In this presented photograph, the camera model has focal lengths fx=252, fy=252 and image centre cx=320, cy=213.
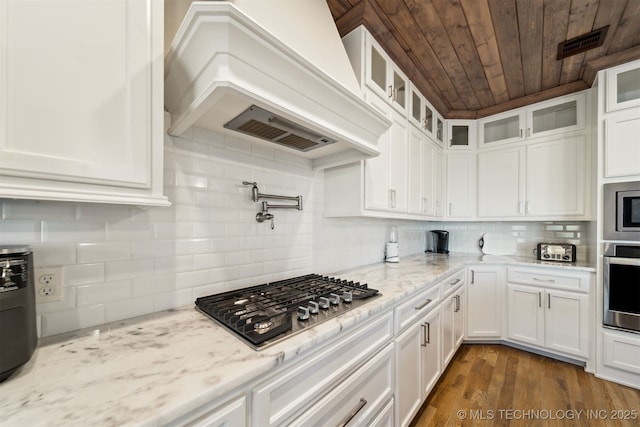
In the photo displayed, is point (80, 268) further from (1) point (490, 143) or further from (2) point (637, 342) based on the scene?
(1) point (490, 143)

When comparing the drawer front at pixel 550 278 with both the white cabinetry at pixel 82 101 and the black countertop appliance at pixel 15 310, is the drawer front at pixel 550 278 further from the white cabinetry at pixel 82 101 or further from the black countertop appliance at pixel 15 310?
the black countertop appliance at pixel 15 310

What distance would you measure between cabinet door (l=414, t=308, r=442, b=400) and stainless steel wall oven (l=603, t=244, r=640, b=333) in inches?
54.8

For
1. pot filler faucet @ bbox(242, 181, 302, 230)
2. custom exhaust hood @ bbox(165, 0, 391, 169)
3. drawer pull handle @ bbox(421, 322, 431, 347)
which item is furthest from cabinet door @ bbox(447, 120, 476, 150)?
pot filler faucet @ bbox(242, 181, 302, 230)

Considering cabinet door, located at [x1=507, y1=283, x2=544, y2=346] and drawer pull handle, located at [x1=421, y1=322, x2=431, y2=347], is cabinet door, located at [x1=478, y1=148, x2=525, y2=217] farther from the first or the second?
drawer pull handle, located at [x1=421, y1=322, x2=431, y2=347]

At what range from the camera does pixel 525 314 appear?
8.02 ft

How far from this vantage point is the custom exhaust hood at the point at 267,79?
0.77 metres

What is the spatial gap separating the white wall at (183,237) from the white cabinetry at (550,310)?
197 cm

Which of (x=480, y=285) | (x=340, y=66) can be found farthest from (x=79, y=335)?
(x=480, y=285)

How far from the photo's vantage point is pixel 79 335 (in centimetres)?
82

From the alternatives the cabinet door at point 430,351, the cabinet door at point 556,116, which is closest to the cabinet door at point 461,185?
the cabinet door at point 556,116

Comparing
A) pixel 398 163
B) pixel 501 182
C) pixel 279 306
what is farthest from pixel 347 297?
pixel 501 182

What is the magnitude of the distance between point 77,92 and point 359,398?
1.43 m

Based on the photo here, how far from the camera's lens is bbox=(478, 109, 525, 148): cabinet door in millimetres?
2771

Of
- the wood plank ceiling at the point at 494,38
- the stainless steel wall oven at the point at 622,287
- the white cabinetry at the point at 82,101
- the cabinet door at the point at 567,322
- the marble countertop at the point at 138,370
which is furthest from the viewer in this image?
the cabinet door at the point at 567,322
